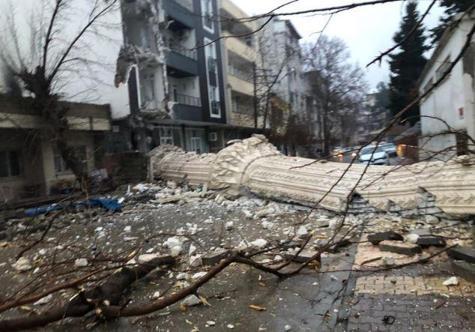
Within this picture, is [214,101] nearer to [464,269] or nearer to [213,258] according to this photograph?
[213,258]

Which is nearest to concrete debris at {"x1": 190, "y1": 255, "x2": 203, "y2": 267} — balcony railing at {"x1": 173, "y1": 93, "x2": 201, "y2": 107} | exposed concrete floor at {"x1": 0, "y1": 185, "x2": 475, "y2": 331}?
exposed concrete floor at {"x1": 0, "y1": 185, "x2": 475, "y2": 331}

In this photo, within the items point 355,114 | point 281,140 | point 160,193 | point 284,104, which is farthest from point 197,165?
point 355,114

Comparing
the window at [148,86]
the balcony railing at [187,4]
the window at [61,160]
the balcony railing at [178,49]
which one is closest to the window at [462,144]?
the window at [61,160]

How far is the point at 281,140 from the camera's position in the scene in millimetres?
26812

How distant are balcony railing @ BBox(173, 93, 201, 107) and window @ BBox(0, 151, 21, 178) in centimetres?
1111

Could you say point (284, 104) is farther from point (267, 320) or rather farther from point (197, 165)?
point (267, 320)

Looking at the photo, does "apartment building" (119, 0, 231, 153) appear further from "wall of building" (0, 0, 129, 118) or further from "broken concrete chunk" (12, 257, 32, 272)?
"broken concrete chunk" (12, 257, 32, 272)

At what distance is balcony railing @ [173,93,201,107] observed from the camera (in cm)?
2514

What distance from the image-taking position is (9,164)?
14.6 meters

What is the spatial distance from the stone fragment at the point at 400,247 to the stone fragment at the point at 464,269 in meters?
0.74

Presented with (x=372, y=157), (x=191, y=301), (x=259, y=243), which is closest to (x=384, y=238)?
(x=259, y=243)

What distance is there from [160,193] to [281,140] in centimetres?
1489

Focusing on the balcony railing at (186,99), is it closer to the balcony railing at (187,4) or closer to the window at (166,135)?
the window at (166,135)

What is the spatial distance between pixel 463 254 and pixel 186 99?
72.7 ft
